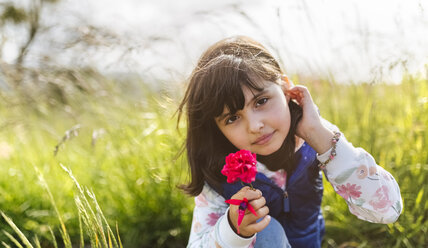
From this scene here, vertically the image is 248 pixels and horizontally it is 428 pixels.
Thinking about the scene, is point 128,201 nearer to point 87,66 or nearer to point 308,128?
point 87,66

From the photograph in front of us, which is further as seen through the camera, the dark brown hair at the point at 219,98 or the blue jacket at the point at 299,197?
the blue jacket at the point at 299,197

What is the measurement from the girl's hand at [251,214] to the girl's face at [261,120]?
223mm

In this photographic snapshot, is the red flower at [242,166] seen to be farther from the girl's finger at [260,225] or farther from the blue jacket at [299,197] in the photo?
the blue jacket at [299,197]

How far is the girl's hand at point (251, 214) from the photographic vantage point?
108cm

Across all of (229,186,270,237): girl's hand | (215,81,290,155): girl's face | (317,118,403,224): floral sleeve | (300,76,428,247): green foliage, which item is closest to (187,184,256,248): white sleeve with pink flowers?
(229,186,270,237): girl's hand

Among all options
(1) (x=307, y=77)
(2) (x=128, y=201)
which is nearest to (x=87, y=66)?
(2) (x=128, y=201)

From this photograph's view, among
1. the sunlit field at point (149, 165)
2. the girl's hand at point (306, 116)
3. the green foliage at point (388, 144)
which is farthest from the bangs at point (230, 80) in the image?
the green foliage at point (388, 144)

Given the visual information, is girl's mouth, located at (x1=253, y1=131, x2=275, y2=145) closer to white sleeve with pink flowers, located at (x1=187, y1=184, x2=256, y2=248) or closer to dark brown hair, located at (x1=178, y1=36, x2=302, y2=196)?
dark brown hair, located at (x1=178, y1=36, x2=302, y2=196)

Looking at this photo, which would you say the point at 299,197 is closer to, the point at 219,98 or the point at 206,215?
the point at 206,215

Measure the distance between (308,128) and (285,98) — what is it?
0.13 metres

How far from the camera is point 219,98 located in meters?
1.30

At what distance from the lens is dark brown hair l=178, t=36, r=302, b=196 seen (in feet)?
4.25

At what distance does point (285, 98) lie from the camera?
4.52 feet

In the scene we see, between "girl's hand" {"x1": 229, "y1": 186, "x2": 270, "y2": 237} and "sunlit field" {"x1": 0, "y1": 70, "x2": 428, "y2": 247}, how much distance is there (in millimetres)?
764
